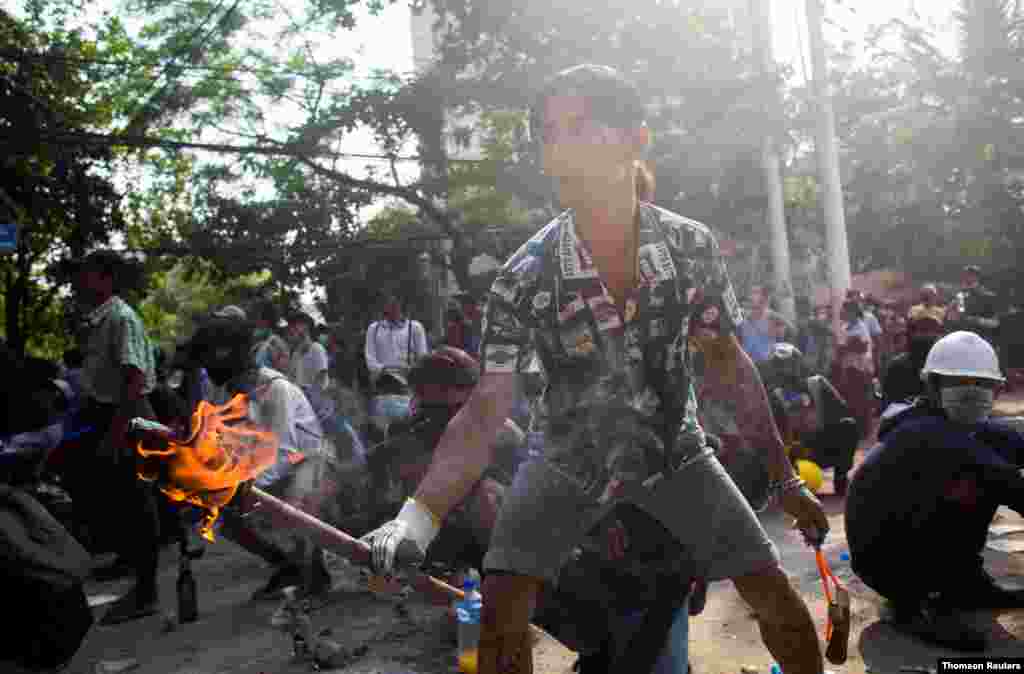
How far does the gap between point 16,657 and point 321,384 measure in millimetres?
6324

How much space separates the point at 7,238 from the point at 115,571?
179 inches

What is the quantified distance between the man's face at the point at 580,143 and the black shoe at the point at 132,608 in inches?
180

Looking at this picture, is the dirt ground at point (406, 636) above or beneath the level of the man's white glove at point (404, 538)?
beneath

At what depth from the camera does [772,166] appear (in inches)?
597

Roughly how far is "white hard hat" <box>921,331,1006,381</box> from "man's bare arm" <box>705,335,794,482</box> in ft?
6.36

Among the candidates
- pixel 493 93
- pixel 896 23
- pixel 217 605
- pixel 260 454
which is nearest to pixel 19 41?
pixel 493 93

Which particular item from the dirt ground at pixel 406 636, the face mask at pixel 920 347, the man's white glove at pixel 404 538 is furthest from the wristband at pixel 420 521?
the face mask at pixel 920 347

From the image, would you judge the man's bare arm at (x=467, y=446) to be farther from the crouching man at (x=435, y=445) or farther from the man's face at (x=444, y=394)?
the man's face at (x=444, y=394)

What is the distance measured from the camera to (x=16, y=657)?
3637 millimetres

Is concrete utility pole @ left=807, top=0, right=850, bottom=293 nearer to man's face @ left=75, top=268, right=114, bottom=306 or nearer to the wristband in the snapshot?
man's face @ left=75, top=268, right=114, bottom=306

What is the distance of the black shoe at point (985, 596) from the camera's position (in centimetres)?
457

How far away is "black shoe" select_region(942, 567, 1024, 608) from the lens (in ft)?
15.0

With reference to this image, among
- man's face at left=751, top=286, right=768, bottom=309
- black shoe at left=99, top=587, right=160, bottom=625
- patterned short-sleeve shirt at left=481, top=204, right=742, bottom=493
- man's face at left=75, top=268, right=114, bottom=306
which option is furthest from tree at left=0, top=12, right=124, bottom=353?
patterned short-sleeve shirt at left=481, top=204, right=742, bottom=493

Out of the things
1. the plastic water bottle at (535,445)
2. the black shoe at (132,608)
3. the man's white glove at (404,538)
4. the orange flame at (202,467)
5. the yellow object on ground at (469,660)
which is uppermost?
the orange flame at (202,467)
